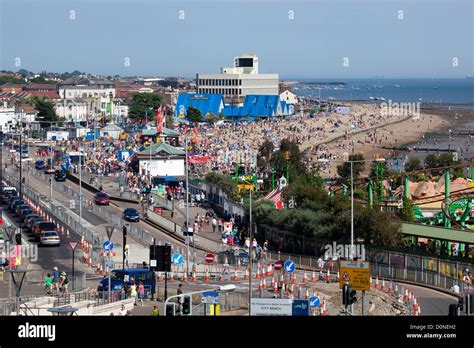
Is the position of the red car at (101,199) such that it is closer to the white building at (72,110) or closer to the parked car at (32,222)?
the parked car at (32,222)

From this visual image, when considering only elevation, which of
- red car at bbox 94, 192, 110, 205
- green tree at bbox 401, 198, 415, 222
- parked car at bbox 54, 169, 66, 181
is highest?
green tree at bbox 401, 198, 415, 222

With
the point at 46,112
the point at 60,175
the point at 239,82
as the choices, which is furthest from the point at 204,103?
the point at 60,175

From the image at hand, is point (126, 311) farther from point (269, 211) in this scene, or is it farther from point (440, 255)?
point (269, 211)

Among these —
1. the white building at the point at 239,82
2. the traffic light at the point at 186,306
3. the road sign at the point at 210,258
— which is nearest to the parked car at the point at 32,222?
the road sign at the point at 210,258

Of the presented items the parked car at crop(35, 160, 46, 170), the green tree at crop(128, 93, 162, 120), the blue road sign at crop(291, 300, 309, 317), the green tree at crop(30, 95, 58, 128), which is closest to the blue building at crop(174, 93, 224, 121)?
the green tree at crop(128, 93, 162, 120)

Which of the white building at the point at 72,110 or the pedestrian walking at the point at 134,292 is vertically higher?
the pedestrian walking at the point at 134,292

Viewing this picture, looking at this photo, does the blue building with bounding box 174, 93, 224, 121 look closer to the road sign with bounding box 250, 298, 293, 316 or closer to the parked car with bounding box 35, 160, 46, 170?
the parked car with bounding box 35, 160, 46, 170
